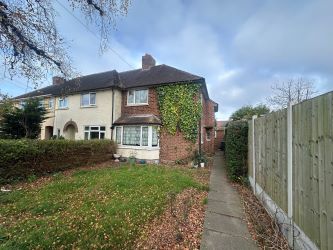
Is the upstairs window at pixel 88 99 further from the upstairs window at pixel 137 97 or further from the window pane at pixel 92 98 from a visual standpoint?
the upstairs window at pixel 137 97

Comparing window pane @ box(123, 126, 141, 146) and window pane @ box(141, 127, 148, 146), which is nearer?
window pane @ box(141, 127, 148, 146)

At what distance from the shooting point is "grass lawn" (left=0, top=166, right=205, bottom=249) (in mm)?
3994

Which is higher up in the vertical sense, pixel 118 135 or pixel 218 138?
pixel 118 135

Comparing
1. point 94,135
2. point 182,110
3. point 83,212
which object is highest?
point 182,110

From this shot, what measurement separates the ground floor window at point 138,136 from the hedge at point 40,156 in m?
2.86

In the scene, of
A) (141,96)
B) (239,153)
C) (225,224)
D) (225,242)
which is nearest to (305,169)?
(225,242)

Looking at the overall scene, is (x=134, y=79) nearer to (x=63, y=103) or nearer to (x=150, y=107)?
(x=150, y=107)

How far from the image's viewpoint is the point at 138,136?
15383 millimetres

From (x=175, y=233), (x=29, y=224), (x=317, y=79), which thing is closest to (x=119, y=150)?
(x=29, y=224)

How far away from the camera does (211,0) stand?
784 cm

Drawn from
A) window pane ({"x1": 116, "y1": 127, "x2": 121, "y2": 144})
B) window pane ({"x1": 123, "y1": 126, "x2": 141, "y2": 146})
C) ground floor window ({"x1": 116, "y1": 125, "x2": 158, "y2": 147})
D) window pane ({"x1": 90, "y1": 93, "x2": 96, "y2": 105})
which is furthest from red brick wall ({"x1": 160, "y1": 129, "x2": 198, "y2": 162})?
window pane ({"x1": 90, "y1": 93, "x2": 96, "y2": 105})

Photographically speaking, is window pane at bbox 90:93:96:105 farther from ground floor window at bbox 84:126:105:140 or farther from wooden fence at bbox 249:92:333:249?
wooden fence at bbox 249:92:333:249

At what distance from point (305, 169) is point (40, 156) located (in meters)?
10.7

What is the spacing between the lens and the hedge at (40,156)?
852 cm
